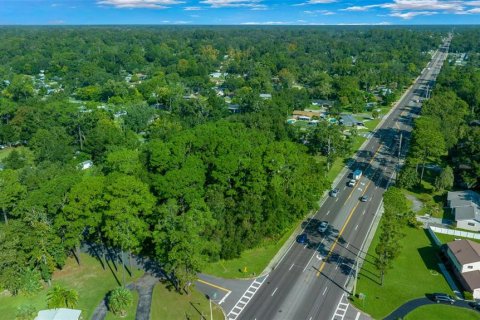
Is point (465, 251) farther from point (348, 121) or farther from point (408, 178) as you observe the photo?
point (348, 121)

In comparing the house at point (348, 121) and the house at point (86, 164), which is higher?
the house at point (86, 164)

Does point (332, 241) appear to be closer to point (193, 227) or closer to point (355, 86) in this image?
point (193, 227)

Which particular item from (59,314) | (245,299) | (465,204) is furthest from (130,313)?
(465,204)

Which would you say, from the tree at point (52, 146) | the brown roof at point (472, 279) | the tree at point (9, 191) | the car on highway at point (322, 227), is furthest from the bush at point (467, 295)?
the tree at point (52, 146)

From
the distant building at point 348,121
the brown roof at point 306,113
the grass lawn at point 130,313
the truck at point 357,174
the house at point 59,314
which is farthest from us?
the brown roof at point 306,113

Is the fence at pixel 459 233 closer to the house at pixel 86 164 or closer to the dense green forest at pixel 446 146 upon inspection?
the dense green forest at pixel 446 146

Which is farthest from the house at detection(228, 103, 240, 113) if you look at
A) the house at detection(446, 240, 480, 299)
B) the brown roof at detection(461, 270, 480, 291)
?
the brown roof at detection(461, 270, 480, 291)

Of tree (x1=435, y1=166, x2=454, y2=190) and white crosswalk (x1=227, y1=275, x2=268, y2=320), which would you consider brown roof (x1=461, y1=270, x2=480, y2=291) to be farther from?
tree (x1=435, y1=166, x2=454, y2=190)
